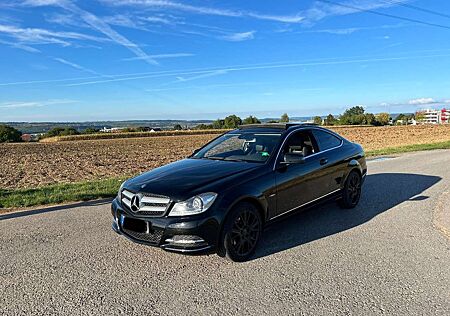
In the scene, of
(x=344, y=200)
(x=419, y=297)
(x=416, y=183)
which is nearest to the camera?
(x=419, y=297)

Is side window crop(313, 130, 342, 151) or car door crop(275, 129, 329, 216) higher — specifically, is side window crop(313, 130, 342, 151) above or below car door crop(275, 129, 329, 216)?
above

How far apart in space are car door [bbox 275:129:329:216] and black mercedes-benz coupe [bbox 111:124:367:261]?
0.5 inches

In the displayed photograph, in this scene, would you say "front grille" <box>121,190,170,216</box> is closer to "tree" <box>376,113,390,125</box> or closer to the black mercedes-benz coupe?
the black mercedes-benz coupe

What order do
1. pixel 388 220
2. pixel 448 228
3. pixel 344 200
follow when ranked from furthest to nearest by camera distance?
pixel 344 200, pixel 388 220, pixel 448 228

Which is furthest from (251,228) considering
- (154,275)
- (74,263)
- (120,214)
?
(74,263)

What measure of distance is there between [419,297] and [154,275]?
2.57 metres

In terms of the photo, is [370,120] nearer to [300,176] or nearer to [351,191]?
[351,191]

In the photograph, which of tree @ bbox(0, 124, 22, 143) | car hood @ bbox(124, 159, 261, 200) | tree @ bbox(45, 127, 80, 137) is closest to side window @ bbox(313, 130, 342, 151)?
car hood @ bbox(124, 159, 261, 200)

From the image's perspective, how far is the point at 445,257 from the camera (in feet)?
14.0

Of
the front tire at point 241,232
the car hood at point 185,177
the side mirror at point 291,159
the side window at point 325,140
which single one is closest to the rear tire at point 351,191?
the side window at point 325,140

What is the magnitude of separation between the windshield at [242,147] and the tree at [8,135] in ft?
228

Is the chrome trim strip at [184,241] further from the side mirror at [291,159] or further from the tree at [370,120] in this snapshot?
the tree at [370,120]

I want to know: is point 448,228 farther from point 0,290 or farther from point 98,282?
point 0,290

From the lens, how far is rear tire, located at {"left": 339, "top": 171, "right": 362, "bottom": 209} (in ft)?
20.4
